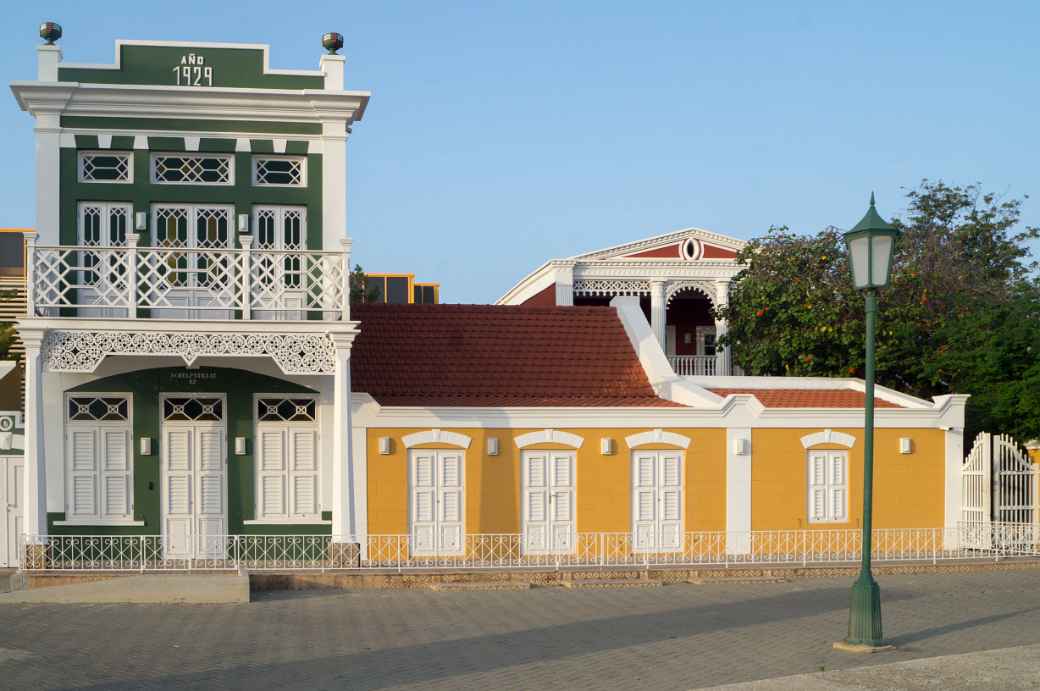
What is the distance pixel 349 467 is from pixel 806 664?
837 cm

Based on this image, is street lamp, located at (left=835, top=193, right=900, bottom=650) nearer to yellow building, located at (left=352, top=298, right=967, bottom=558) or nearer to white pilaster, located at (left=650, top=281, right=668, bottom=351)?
yellow building, located at (left=352, top=298, right=967, bottom=558)

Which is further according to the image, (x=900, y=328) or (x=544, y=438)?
(x=900, y=328)

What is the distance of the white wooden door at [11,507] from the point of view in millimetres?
18859

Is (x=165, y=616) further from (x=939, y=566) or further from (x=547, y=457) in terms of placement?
(x=939, y=566)

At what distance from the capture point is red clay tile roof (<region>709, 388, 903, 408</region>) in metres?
21.8

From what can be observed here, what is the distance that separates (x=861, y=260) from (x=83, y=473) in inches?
471

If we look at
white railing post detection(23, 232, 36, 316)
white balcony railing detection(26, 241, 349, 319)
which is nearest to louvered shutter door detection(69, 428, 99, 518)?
white balcony railing detection(26, 241, 349, 319)

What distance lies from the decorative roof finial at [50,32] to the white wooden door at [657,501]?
10560 millimetres

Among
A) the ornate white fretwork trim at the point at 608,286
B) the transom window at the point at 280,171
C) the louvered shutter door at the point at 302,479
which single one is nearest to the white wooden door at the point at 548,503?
the louvered shutter door at the point at 302,479

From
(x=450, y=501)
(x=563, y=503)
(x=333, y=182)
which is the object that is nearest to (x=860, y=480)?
(x=563, y=503)

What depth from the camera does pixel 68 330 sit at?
1794 centimetres

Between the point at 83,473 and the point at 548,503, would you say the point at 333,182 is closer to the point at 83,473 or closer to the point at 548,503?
the point at 83,473

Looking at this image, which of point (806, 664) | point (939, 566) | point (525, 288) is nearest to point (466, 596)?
point (806, 664)

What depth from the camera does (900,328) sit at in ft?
88.0
